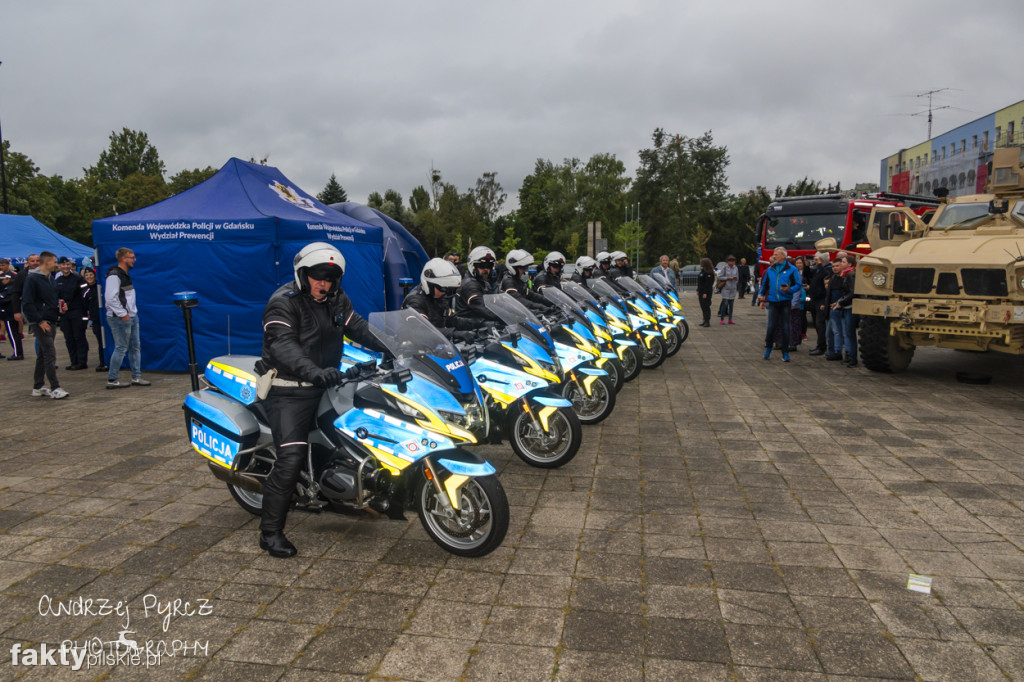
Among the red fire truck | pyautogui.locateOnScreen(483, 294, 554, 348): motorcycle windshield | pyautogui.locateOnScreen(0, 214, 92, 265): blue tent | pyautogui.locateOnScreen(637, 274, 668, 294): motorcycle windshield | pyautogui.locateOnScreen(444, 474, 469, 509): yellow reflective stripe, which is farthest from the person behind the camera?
the red fire truck

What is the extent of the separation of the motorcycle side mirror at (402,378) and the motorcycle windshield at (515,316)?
2138 mm

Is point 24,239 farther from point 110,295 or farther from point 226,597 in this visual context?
point 226,597

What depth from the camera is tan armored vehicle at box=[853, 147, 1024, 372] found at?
28.5ft

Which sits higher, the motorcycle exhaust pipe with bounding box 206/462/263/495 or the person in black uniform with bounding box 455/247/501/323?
the person in black uniform with bounding box 455/247/501/323

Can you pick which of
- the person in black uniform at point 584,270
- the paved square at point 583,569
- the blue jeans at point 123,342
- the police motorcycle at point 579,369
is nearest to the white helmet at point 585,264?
the person in black uniform at point 584,270

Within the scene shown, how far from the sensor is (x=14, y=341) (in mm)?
13453

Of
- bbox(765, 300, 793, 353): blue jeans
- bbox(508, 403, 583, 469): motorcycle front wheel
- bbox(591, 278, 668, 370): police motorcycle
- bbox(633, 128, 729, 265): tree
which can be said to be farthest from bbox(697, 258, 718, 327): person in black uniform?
bbox(633, 128, 729, 265): tree

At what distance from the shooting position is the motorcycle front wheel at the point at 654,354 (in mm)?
10742

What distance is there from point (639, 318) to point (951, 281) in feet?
13.6

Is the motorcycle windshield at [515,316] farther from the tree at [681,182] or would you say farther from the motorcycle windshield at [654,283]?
the tree at [681,182]

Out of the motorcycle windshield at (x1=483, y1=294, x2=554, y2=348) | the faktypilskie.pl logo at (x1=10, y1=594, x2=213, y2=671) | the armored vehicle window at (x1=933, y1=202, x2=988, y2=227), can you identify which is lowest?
the faktypilskie.pl logo at (x1=10, y1=594, x2=213, y2=671)

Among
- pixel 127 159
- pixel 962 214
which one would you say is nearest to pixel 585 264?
pixel 962 214

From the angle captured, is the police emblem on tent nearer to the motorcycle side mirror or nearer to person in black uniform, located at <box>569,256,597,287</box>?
person in black uniform, located at <box>569,256,597,287</box>

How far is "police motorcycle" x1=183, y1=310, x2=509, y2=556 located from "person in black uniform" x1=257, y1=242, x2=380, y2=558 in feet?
0.40
